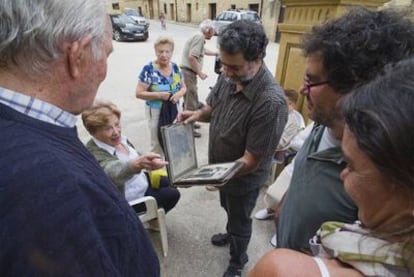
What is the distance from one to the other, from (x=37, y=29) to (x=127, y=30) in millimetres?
15453

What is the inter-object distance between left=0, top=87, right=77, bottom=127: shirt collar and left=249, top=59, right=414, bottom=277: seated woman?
A: 0.63 meters

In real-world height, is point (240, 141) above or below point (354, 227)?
below

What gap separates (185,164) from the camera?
188 centimetres

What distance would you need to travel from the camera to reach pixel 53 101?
27.2 inches

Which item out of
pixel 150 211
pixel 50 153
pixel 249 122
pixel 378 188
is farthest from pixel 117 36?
pixel 378 188

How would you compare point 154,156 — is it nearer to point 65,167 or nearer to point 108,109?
point 108,109

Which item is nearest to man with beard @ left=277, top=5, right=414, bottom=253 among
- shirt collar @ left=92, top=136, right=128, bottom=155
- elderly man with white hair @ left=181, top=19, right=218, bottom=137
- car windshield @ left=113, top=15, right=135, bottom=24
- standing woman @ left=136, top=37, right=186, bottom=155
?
shirt collar @ left=92, top=136, right=128, bottom=155

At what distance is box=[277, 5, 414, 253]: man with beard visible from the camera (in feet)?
2.93

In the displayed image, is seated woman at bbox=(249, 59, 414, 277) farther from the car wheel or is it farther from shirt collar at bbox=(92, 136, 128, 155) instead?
the car wheel

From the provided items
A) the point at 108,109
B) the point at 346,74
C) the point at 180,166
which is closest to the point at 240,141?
the point at 180,166

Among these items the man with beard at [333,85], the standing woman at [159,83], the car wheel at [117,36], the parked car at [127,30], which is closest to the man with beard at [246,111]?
the man with beard at [333,85]

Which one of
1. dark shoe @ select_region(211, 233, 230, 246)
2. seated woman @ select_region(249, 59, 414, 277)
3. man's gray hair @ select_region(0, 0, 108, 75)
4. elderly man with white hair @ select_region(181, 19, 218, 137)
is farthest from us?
elderly man with white hair @ select_region(181, 19, 218, 137)

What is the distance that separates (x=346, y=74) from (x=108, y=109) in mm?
1511

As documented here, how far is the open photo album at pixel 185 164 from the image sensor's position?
152 centimetres
